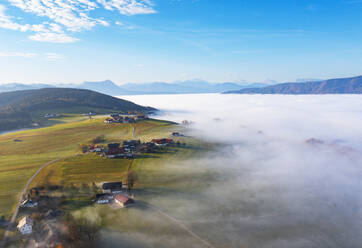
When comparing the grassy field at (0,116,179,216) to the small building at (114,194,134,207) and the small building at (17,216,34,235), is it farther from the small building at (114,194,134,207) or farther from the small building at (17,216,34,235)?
the small building at (114,194,134,207)

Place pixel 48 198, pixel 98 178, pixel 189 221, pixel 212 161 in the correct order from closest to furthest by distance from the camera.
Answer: pixel 189 221
pixel 48 198
pixel 98 178
pixel 212 161

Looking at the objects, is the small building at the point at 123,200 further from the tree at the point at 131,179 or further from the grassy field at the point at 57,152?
the grassy field at the point at 57,152

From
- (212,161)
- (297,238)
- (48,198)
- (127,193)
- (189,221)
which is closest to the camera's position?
(297,238)

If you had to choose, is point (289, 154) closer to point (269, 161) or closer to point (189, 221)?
point (269, 161)

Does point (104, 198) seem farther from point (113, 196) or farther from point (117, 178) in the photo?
point (117, 178)

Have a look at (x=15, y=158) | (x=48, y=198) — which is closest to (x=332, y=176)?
(x=48, y=198)

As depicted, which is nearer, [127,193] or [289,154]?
[127,193]

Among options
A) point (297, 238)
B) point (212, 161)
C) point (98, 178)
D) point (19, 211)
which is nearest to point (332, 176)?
point (212, 161)

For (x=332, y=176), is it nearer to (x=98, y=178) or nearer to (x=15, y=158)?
(x=98, y=178)
